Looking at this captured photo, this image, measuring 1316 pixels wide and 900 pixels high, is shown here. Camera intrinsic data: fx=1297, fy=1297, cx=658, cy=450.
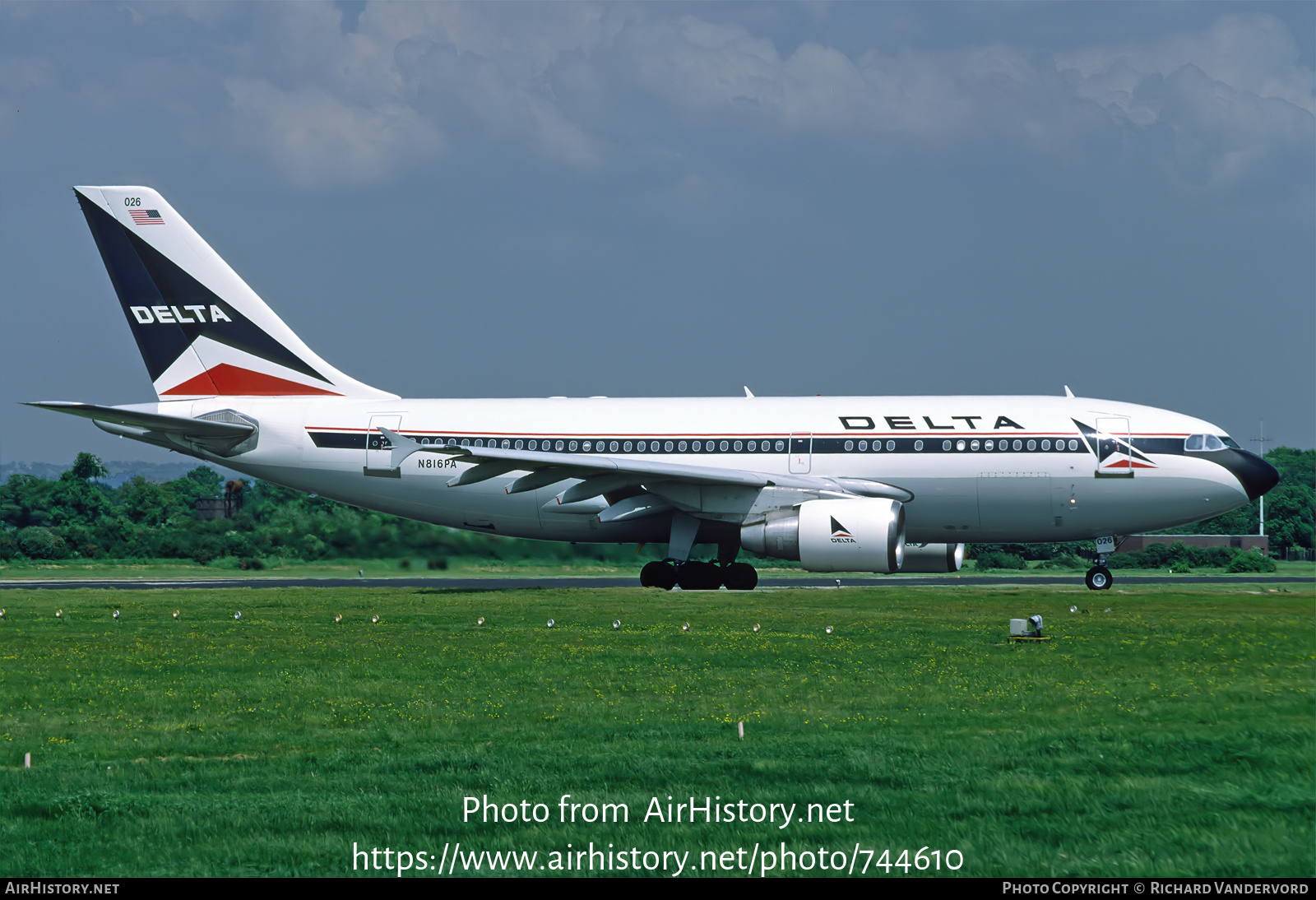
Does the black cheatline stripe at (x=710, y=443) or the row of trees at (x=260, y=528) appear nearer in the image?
the black cheatline stripe at (x=710, y=443)

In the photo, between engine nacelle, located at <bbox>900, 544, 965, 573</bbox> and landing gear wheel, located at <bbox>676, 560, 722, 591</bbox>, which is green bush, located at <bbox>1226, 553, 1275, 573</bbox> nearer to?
engine nacelle, located at <bbox>900, 544, 965, 573</bbox>

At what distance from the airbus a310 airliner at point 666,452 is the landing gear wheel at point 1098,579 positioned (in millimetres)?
55

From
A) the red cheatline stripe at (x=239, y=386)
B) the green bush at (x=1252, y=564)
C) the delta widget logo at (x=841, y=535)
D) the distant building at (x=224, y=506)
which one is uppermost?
the red cheatline stripe at (x=239, y=386)

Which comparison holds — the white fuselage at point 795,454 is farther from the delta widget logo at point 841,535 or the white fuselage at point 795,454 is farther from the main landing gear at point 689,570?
the delta widget logo at point 841,535

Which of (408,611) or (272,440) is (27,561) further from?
(408,611)

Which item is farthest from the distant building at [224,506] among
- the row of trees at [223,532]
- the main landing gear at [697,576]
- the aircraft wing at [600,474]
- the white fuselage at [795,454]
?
the main landing gear at [697,576]

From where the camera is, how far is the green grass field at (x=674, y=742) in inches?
274

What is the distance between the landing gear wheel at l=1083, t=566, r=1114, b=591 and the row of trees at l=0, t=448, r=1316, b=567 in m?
4.97

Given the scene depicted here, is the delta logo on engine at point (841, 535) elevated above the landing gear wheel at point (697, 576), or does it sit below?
above

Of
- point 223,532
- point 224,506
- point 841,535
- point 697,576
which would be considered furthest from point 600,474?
point 224,506

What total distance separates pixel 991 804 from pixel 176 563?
38.8m

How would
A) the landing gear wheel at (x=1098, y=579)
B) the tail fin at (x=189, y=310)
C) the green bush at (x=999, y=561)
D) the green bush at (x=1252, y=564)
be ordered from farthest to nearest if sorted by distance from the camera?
the green bush at (x=999, y=561), the green bush at (x=1252, y=564), the tail fin at (x=189, y=310), the landing gear wheel at (x=1098, y=579)

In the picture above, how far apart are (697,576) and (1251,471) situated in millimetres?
11637

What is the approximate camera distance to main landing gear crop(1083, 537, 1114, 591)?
2731 centimetres
